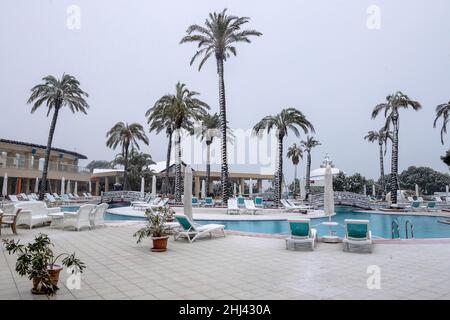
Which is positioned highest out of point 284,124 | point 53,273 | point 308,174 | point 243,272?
point 284,124

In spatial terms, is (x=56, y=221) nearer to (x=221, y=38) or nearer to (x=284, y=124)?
(x=221, y=38)

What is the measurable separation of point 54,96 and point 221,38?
14732 mm

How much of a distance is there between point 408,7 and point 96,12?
11570mm

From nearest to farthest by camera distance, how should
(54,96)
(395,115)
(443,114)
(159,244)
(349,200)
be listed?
(159,244), (443,114), (54,96), (349,200), (395,115)

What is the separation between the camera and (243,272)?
599 centimetres

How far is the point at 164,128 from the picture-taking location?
106ft

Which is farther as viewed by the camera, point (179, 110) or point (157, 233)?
point (179, 110)

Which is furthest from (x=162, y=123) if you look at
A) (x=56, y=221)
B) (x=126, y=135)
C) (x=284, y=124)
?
(x=56, y=221)

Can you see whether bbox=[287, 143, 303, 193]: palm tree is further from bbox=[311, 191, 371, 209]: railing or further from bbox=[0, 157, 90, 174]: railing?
bbox=[0, 157, 90, 174]: railing

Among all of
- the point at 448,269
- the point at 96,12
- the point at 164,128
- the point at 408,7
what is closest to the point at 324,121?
the point at 164,128

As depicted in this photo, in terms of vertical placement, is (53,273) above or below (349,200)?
below

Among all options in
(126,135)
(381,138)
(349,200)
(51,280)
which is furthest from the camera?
(381,138)

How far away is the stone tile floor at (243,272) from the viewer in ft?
15.4

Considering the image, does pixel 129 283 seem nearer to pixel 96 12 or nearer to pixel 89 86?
pixel 96 12
